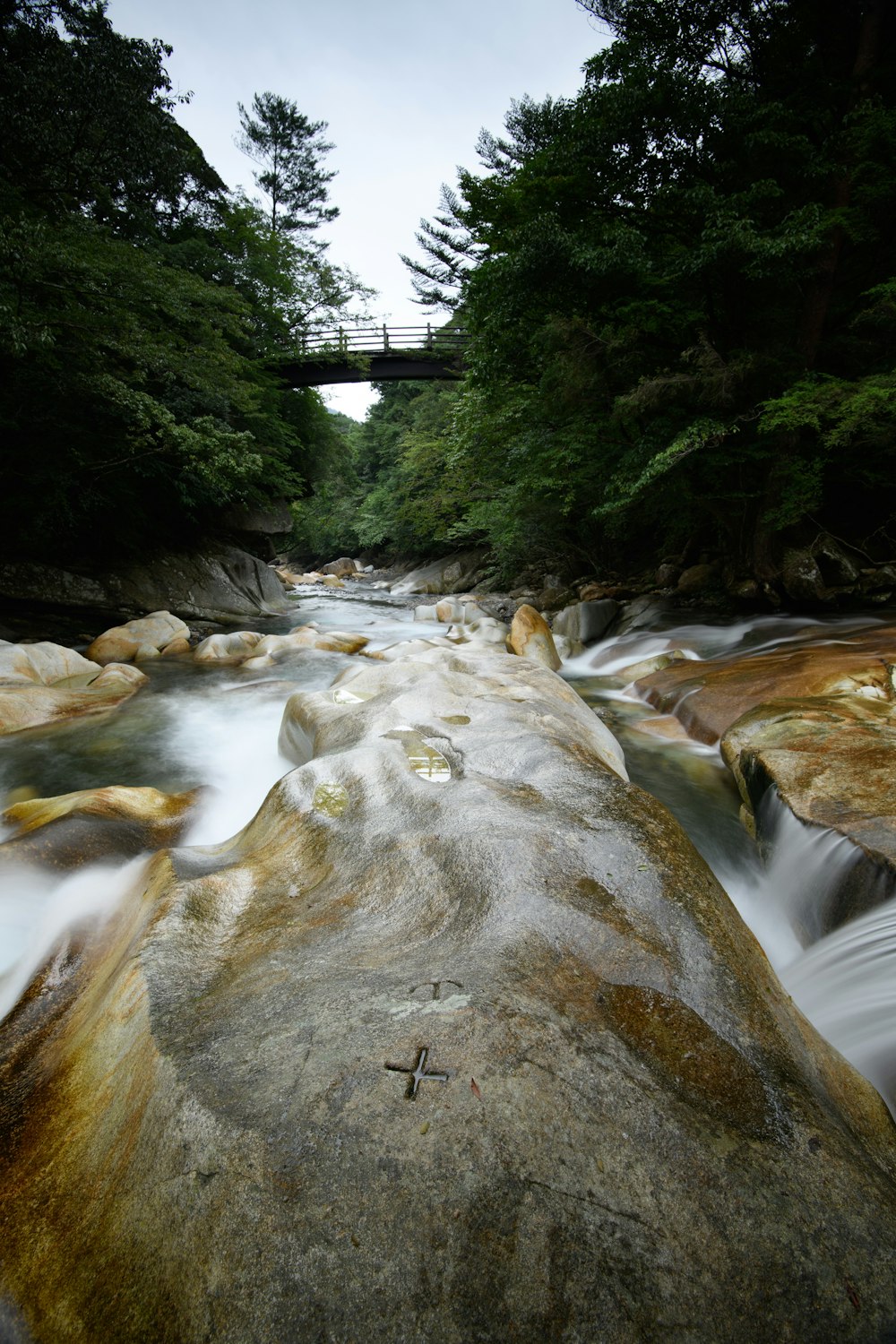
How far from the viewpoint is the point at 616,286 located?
314 inches

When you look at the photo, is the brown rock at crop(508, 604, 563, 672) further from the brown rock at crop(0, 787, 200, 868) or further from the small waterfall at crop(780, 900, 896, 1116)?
the small waterfall at crop(780, 900, 896, 1116)

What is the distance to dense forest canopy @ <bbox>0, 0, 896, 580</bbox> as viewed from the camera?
6.71 meters

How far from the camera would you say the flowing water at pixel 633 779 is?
6.99 ft

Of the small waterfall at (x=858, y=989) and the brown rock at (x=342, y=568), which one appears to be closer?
the small waterfall at (x=858, y=989)

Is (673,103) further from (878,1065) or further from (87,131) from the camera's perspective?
(878,1065)

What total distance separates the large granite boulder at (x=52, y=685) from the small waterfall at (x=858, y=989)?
656 cm

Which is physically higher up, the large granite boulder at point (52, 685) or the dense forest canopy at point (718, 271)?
the dense forest canopy at point (718, 271)

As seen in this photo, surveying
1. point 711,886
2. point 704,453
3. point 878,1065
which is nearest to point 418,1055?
point 711,886

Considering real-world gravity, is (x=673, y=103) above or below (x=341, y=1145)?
above

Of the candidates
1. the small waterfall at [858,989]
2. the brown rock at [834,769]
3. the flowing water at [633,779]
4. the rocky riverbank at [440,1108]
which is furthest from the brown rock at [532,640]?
the rocky riverbank at [440,1108]

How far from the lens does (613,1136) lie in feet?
3.39

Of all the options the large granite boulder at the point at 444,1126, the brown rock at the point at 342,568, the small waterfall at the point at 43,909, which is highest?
the brown rock at the point at 342,568

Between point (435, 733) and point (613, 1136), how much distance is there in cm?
231

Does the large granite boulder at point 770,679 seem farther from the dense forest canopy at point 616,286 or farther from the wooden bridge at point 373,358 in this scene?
the wooden bridge at point 373,358
